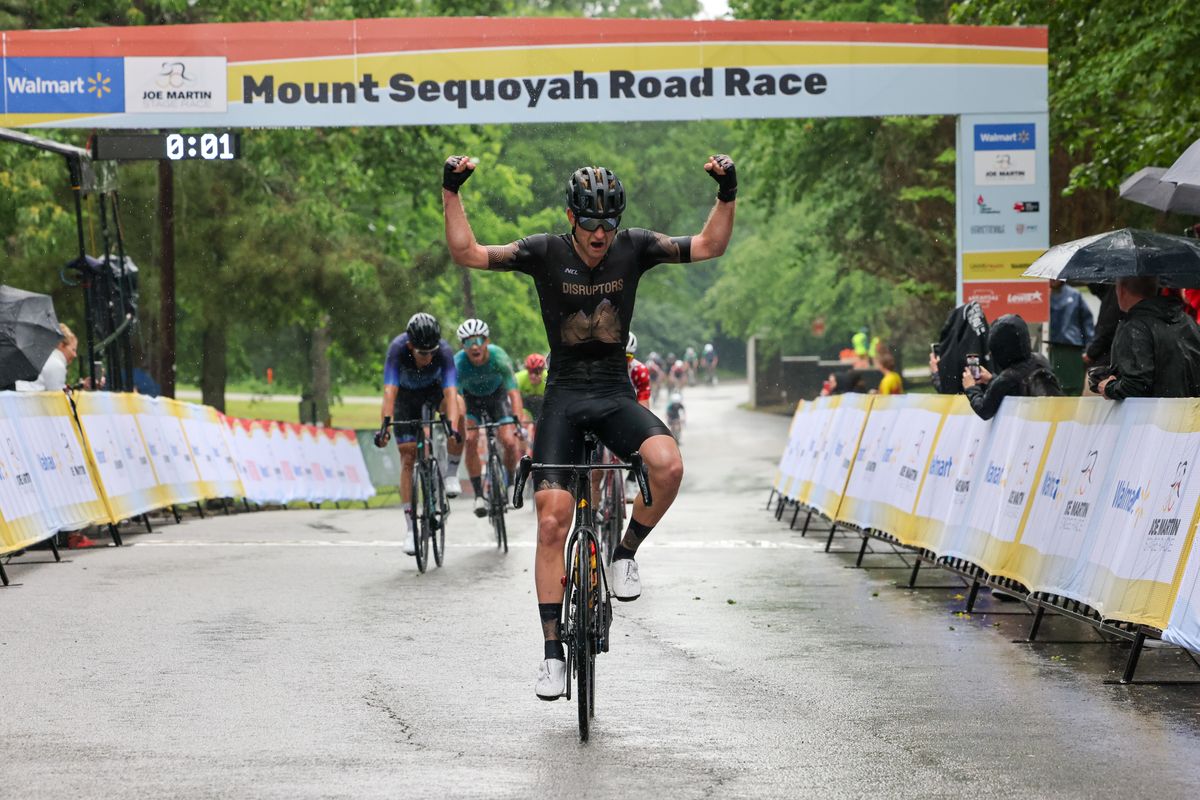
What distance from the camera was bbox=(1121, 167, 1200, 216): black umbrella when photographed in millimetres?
13914

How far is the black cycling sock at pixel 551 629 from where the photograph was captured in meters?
7.70

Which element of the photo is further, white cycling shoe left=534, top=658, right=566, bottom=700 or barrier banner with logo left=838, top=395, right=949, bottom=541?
Result: barrier banner with logo left=838, top=395, right=949, bottom=541

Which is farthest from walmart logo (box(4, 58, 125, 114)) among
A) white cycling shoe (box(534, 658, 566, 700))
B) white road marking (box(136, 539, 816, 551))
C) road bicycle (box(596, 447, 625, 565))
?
white cycling shoe (box(534, 658, 566, 700))

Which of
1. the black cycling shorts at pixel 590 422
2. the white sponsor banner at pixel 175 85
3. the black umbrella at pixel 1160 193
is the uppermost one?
the white sponsor banner at pixel 175 85

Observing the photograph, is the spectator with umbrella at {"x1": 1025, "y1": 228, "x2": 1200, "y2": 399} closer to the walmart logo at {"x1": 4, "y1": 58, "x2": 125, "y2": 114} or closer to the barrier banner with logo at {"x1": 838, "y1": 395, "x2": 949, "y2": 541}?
the barrier banner with logo at {"x1": 838, "y1": 395, "x2": 949, "y2": 541}

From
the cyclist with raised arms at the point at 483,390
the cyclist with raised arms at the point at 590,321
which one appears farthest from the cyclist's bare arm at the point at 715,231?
the cyclist with raised arms at the point at 483,390

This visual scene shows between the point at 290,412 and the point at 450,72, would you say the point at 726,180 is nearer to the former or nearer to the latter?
the point at 450,72

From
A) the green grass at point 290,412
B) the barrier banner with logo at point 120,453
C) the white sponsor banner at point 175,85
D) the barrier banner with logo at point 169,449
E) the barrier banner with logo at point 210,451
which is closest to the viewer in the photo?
the barrier banner with logo at point 120,453

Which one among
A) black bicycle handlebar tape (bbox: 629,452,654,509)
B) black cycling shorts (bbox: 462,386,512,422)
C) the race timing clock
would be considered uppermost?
the race timing clock

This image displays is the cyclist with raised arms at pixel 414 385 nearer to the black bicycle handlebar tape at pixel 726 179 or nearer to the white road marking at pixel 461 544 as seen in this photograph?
the white road marking at pixel 461 544

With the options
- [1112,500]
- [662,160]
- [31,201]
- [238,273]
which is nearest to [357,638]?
[1112,500]

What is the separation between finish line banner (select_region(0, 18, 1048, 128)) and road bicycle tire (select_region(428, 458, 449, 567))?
7.28 m

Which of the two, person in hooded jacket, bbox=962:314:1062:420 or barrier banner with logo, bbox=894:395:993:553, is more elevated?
person in hooded jacket, bbox=962:314:1062:420

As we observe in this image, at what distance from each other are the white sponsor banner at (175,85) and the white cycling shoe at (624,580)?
14237mm
